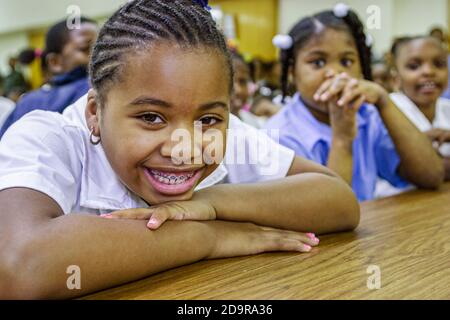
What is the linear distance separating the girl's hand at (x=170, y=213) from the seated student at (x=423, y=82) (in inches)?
47.8

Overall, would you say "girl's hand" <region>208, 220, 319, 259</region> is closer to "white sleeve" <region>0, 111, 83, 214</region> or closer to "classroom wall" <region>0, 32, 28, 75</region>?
"white sleeve" <region>0, 111, 83, 214</region>

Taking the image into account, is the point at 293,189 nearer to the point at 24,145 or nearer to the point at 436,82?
the point at 24,145

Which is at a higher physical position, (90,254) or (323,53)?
(323,53)

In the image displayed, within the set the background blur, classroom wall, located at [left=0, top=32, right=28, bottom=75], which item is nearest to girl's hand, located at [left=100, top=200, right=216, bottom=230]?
the background blur

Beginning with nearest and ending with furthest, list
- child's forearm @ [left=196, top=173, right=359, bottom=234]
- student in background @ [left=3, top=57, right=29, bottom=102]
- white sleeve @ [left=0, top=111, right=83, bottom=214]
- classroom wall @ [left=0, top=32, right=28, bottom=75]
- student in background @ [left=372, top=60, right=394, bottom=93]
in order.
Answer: white sleeve @ [left=0, top=111, right=83, bottom=214], child's forearm @ [left=196, top=173, right=359, bottom=234], student in background @ [left=372, top=60, right=394, bottom=93], student in background @ [left=3, top=57, right=29, bottom=102], classroom wall @ [left=0, top=32, right=28, bottom=75]

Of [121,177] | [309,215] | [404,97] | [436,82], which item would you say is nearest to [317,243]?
[309,215]

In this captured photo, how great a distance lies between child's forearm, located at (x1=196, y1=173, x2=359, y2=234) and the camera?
70 cm

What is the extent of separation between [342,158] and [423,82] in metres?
0.86

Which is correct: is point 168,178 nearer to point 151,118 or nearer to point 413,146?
point 151,118

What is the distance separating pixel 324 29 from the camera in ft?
4.50

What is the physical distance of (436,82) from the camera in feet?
6.09

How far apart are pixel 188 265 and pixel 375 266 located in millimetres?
212

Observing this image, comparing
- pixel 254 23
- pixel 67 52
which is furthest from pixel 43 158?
pixel 254 23

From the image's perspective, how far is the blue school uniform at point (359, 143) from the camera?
1312mm
